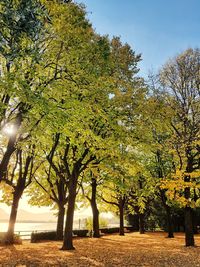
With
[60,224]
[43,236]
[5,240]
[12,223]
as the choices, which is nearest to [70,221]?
[12,223]

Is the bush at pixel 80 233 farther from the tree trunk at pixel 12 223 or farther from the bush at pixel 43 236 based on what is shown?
the tree trunk at pixel 12 223

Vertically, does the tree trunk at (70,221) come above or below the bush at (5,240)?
above

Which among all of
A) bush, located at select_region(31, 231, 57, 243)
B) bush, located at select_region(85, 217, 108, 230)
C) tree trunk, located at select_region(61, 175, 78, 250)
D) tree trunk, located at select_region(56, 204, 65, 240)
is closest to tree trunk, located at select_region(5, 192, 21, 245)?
bush, located at select_region(31, 231, 57, 243)

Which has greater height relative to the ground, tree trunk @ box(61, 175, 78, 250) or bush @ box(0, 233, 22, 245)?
tree trunk @ box(61, 175, 78, 250)

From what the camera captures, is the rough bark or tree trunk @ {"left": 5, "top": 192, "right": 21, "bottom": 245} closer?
the rough bark

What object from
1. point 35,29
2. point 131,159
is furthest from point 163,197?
point 35,29

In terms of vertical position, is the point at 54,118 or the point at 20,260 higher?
the point at 54,118

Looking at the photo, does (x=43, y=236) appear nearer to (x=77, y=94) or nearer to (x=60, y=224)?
(x=60, y=224)

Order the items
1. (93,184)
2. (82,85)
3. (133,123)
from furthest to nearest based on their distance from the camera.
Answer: (93,184)
(133,123)
(82,85)

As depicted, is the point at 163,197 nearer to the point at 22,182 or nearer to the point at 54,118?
the point at 22,182

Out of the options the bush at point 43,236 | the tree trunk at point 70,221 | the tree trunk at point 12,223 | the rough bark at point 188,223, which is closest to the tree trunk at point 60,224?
the bush at point 43,236

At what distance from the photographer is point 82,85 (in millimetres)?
16781

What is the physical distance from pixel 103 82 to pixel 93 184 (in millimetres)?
17873

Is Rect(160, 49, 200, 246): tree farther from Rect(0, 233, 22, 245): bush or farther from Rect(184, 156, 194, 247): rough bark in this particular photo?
Rect(0, 233, 22, 245): bush
